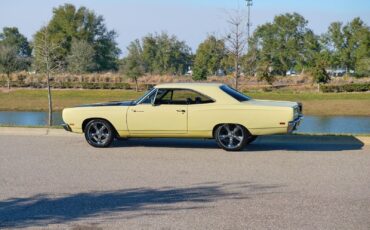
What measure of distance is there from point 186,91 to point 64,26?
77.7 meters

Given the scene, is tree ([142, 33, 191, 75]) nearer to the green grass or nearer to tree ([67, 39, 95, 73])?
tree ([67, 39, 95, 73])

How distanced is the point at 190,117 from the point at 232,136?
886mm

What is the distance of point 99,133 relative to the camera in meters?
11.5

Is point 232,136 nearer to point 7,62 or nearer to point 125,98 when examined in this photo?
point 125,98

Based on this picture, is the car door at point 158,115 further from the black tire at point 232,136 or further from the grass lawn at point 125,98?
the grass lawn at point 125,98

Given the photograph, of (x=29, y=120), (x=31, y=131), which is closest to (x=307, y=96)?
(x=29, y=120)

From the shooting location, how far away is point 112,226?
5871 millimetres

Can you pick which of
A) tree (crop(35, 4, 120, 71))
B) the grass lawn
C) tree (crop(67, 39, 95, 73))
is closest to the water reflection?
the grass lawn

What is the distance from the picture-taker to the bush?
160 feet

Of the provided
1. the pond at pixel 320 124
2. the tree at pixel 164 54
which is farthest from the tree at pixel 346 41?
the pond at pixel 320 124

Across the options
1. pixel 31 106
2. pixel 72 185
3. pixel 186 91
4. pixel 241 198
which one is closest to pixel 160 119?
pixel 186 91

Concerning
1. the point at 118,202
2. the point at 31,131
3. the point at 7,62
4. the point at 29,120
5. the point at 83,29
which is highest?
the point at 83,29

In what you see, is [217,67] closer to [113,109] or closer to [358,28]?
[358,28]

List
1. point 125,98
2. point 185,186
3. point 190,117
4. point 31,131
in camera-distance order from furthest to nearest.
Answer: point 125,98 → point 31,131 → point 190,117 → point 185,186
